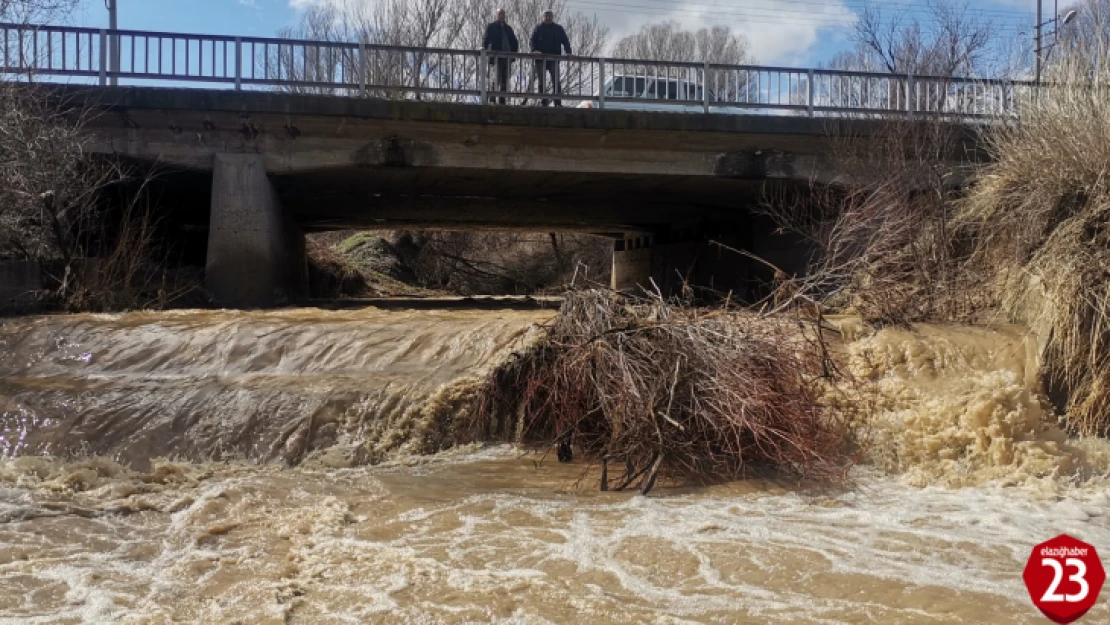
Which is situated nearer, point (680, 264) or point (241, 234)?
point (241, 234)

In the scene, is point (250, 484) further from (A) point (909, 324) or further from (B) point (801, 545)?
(A) point (909, 324)

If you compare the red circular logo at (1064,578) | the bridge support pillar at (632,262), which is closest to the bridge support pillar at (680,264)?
the bridge support pillar at (632,262)

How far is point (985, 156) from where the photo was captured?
1343 centimetres

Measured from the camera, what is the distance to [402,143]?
43.1 feet

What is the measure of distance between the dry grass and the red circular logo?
9.99 feet

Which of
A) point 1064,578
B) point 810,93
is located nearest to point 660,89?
point 810,93

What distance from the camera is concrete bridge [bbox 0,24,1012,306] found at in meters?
12.3

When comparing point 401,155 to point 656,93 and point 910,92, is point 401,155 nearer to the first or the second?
point 656,93

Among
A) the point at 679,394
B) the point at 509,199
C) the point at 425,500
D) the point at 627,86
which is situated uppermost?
the point at 627,86

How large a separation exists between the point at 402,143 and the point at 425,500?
26.2 ft

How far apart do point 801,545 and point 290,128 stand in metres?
9.87

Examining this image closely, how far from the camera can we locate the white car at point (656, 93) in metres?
13.5

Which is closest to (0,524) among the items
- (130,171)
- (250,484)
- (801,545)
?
(250,484)

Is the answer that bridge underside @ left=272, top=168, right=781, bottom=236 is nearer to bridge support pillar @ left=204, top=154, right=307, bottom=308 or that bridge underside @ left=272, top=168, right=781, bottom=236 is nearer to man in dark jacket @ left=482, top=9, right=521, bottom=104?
bridge support pillar @ left=204, top=154, right=307, bottom=308
